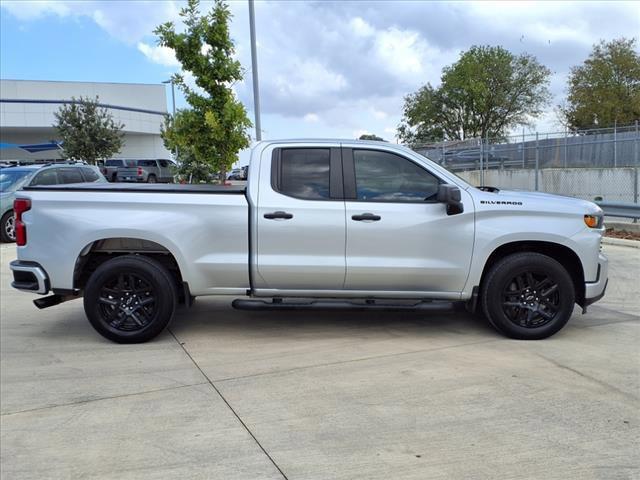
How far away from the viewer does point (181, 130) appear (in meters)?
14.0

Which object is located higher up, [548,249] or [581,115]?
[581,115]

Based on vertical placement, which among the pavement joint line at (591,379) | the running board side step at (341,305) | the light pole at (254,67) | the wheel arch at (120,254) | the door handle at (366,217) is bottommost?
the pavement joint line at (591,379)

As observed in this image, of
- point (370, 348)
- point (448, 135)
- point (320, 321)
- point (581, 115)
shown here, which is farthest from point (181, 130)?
point (448, 135)

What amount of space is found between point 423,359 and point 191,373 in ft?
6.45

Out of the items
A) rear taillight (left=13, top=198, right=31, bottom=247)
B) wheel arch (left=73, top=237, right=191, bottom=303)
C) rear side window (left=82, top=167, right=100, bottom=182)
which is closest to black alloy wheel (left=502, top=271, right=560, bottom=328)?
wheel arch (left=73, top=237, right=191, bottom=303)

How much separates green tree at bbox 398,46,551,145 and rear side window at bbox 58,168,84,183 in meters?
37.5

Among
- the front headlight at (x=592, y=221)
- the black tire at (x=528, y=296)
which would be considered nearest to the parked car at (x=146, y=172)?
the black tire at (x=528, y=296)

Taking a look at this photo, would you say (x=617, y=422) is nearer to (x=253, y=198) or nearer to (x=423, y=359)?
(x=423, y=359)

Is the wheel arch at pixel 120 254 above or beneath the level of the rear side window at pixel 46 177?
beneath

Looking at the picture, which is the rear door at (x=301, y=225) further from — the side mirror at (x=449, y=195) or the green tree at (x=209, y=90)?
the green tree at (x=209, y=90)

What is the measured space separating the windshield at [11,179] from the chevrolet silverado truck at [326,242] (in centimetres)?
865

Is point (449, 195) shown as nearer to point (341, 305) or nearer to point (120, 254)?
point (341, 305)

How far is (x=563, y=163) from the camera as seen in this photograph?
818 inches

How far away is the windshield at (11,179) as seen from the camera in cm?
1317
